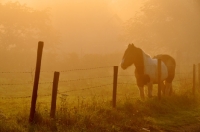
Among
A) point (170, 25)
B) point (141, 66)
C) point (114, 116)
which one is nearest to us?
point (114, 116)

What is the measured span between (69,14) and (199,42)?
132 feet

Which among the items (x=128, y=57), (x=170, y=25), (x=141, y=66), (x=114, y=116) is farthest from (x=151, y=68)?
(x=170, y=25)

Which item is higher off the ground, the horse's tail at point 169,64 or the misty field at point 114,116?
the horse's tail at point 169,64

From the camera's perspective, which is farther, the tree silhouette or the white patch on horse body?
the tree silhouette

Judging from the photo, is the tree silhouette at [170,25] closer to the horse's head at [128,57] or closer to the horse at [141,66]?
the horse at [141,66]

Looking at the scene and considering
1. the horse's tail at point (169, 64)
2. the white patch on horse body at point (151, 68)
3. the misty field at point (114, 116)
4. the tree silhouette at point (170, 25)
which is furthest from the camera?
the tree silhouette at point (170, 25)

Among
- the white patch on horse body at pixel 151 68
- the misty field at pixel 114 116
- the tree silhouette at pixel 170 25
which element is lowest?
the misty field at pixel 114 116

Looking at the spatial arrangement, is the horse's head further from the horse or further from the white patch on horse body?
the white patch on horse body

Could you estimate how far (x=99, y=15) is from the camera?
81312 mm

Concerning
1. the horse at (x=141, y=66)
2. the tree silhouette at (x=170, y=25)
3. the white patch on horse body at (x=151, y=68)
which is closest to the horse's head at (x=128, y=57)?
the horse at (x=141, y=66)

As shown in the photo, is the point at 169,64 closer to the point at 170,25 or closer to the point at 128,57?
the point at 128,57

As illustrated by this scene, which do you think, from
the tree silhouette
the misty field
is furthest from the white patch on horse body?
the tree silhouette

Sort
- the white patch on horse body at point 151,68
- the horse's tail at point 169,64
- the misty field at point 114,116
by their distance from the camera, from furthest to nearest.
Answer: the horse's tail at point 169,64, the white patch on horse body at point 151,68, the misty field at point 114,116

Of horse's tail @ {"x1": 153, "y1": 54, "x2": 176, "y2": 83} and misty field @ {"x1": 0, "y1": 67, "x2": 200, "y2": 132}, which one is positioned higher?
horse's tail @ {"x1": 153, "y1": 54, "x2": 176, "y2": 83}
